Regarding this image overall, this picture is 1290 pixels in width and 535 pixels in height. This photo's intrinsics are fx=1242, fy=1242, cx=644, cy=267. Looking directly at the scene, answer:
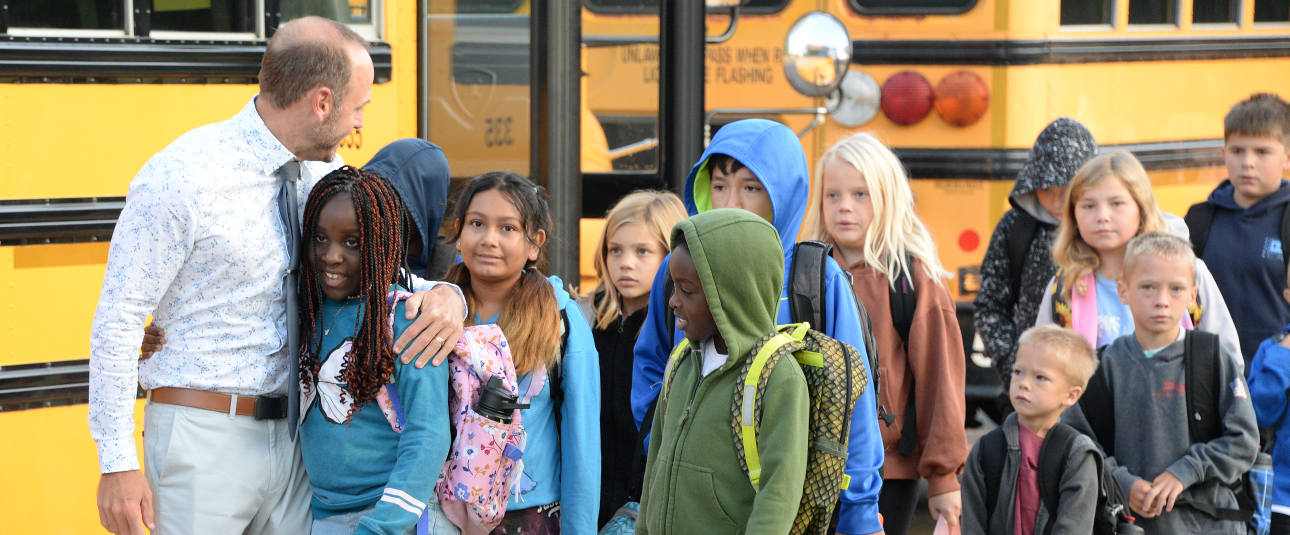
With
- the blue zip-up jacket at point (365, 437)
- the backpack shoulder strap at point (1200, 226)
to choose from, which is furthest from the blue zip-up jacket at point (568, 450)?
the backpack shoulder strap at point (1200, 226)

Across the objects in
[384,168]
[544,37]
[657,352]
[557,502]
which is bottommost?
[557,502]

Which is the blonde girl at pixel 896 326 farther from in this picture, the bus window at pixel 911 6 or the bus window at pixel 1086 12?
the bus window at pixel 1086 12

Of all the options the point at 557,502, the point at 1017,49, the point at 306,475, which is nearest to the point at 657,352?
the point at 557,502

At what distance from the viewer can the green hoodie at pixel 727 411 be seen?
1.92 metres

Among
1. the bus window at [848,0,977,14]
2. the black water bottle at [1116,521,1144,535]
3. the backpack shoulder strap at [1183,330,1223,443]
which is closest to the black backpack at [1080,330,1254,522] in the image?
the backpack shoulder strap at [1183,330,1223,443]

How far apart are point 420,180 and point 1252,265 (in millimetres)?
2568

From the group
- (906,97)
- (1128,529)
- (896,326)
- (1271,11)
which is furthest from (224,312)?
(1271,11)

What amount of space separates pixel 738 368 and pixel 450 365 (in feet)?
1.93

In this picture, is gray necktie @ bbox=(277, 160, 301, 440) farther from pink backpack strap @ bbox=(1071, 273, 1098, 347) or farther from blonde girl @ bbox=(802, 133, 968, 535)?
pink backpack strap @ bbox=(1071, 273, 1098, 347)

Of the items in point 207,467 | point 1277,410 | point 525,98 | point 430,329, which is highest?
point 525,98

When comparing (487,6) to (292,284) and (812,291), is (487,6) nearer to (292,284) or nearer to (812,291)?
(292,284)

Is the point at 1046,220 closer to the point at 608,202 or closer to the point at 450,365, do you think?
the point at 608,202

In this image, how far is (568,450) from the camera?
96.9 inches

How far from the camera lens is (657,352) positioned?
99.6 inches
